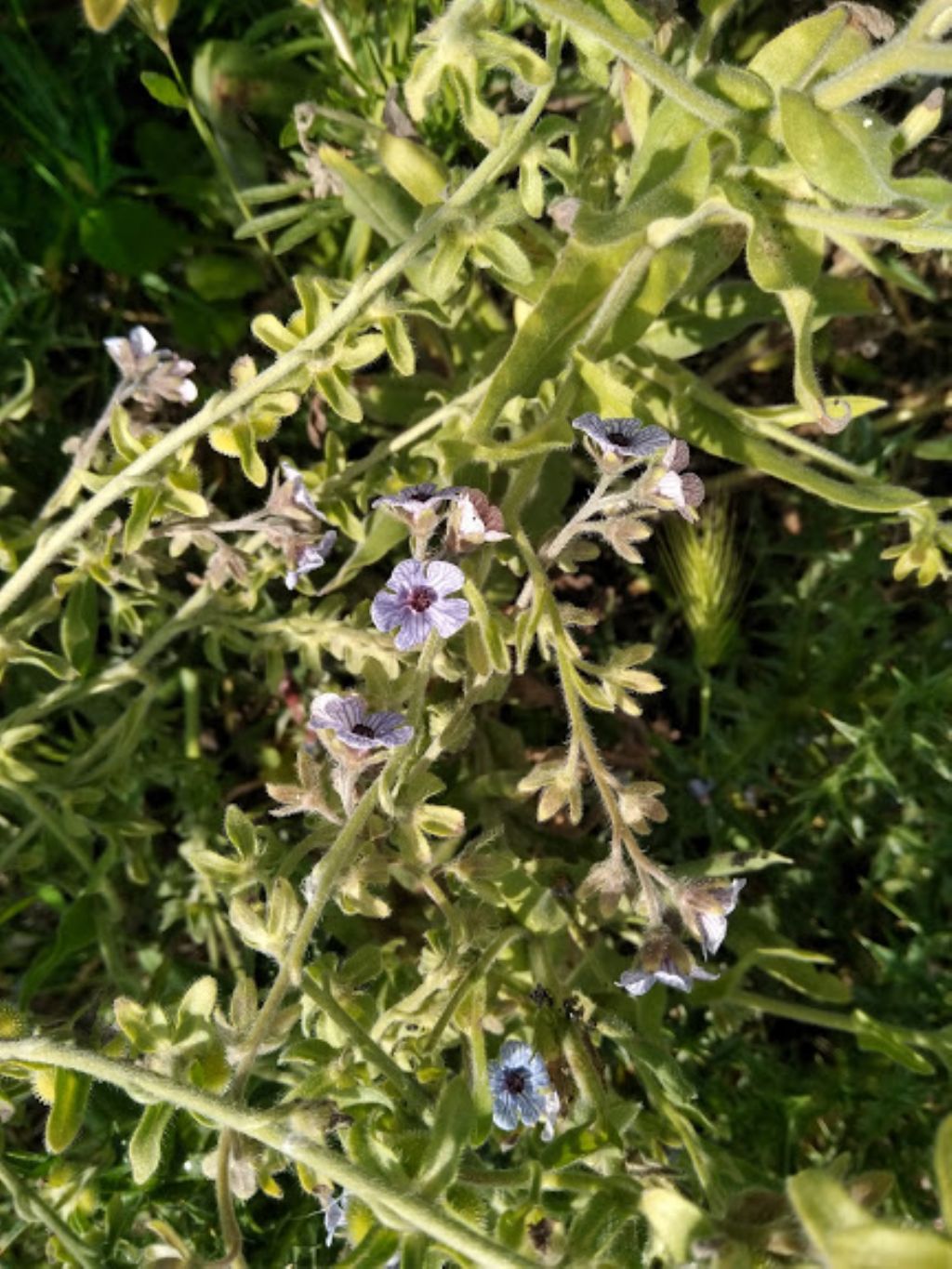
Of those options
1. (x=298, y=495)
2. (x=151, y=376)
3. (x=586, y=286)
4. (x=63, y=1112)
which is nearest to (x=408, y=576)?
(x=298, y=495)

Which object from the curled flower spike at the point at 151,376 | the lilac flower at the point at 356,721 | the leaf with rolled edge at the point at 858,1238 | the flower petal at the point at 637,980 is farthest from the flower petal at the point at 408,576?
the leaf with rolled edge at the point at 858,1238

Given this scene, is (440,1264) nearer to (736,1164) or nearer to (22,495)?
(736,1164)

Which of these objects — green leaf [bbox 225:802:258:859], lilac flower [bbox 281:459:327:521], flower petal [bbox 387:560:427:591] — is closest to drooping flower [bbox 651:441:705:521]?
flower petal [bbox 387:560:427:591]

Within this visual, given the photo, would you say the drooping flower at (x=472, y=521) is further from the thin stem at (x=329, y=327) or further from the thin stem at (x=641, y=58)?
the thin stem at (x=641, y=58)

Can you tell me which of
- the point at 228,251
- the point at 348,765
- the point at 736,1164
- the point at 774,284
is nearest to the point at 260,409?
the point at 348,765

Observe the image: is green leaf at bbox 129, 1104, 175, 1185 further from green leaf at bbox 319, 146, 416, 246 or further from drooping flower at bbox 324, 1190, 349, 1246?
green leaf at bbox 319, 146, 416, 246

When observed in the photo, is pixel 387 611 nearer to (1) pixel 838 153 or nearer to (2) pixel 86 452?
(2) pixel 86 452

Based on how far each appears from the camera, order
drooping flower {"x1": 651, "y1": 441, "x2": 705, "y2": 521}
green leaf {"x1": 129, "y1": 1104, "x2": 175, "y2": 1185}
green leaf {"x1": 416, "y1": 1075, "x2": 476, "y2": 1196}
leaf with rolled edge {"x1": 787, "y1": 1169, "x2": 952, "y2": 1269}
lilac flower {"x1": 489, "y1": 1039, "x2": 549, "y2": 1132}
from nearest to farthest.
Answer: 1. leaf with rolled edge {"x1": 787, "y1": 1169, "x2": 952, "y2": 1269}
2. green leaf {"x1": 416, "y1": 1075, "x2": 476, "y2": 1196}
3. green leaf {"x1": 129, "y1": 1104, "x2": 175, "y2": 1185}
4. drooping flower {"x1": 651, "y1": 441, "x2": 705, "y2": 521}
5. lilac flower {"x1": 489, "y1": 1039, "x2": 549, "y2": 1132}
